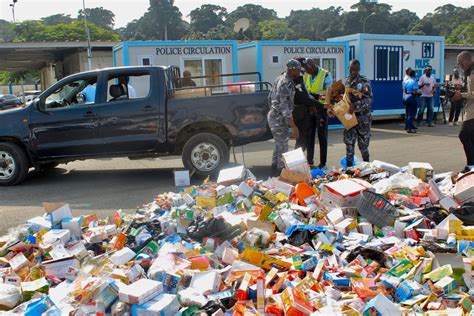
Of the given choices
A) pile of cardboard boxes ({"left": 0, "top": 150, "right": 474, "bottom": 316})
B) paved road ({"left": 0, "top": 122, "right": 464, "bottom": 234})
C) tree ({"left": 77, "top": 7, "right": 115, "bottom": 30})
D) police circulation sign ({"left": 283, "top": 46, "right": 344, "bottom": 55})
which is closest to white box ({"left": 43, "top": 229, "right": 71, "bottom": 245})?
pile of cardboard boxes ({"left": 0, "top": 150, "right": 474, "bottom": 316})

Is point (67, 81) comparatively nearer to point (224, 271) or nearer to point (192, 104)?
point (192, 104)

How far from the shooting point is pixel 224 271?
3.97 metres

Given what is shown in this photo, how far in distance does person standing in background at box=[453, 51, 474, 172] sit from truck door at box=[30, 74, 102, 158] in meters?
5.69

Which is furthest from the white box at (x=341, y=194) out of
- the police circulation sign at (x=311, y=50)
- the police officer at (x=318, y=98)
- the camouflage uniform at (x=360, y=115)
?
the police circulation sign at (x=311, y=50)

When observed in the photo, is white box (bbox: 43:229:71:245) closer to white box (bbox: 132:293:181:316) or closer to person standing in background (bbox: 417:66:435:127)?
white box (bbox: 132:293:181:316)

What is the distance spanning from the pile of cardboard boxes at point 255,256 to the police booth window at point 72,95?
3382 mm

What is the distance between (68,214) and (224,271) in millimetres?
2256

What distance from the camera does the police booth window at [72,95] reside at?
828 centimetres

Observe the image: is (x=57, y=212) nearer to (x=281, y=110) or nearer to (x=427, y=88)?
(x=281, y=110)

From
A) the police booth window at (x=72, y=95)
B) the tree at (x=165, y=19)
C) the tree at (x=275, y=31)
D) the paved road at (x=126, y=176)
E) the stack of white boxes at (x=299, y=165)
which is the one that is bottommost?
the paved road at (x=126, y=176)

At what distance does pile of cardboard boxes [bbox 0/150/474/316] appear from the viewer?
347cm

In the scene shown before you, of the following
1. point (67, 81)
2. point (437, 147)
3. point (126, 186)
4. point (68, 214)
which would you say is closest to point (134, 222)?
point (68, 214)

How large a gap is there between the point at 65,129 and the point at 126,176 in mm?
1433

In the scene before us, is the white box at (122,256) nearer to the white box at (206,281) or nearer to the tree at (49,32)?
the white box at (206,281)
